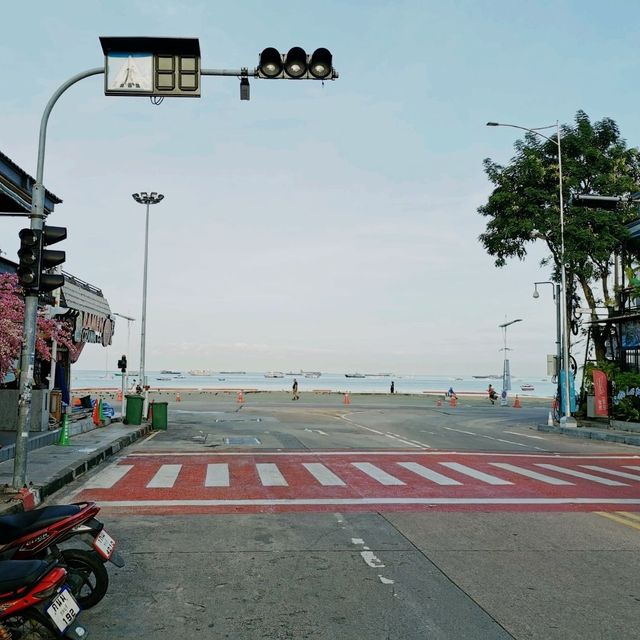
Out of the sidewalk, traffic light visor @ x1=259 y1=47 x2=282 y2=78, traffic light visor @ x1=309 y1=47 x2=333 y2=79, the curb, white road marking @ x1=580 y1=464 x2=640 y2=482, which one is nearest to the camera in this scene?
traffic light visor @ x1=309 y1=47 x2=333 y2=79

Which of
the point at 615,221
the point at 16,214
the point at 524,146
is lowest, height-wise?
the point at 16,214

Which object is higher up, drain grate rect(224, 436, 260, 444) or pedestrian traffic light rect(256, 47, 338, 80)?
pedestrian traffic light rect(256, 47, 338, 80)

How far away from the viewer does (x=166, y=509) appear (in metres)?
9.80

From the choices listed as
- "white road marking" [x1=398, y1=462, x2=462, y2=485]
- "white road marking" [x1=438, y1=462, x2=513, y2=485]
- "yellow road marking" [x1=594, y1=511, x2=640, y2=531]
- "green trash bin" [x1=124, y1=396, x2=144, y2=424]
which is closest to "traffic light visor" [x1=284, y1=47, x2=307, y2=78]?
"yellow road marking" [x1=594, y1=511, x2=640, y2=531]

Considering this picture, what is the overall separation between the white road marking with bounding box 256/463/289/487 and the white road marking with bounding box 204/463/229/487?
0.72 meters

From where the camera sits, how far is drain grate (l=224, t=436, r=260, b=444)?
20250 mm

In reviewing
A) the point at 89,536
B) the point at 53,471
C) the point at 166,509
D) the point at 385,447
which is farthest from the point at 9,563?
the point at 385,447

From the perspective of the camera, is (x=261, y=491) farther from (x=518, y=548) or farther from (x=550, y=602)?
(x=550, y=602)

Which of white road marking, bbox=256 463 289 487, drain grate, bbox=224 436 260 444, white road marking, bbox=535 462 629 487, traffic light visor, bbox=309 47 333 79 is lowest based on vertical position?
drain grate, bbox=224 436 260 444

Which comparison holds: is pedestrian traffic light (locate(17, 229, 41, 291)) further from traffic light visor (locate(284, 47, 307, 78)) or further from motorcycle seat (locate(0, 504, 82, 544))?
motorcycle seat (locate(0, 504, 82, 544))

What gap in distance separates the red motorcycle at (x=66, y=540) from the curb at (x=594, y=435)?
2137 centimetres

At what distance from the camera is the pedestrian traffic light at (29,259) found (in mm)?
10281

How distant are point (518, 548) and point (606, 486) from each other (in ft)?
19.8

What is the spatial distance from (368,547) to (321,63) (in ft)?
20.2
